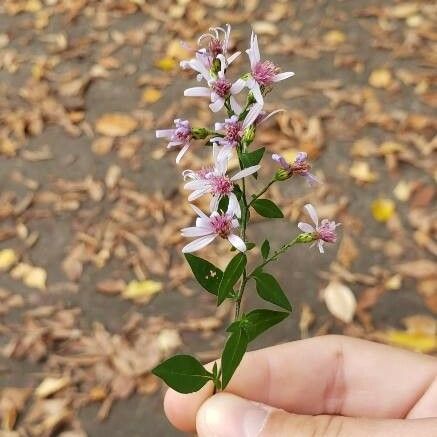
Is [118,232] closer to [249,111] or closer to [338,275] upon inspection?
[338,275]

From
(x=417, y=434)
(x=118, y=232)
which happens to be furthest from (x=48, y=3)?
(x=417, y=434)

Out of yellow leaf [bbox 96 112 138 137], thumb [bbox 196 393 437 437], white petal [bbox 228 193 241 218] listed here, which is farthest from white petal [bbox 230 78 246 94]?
yellow leaf [bbox 96 112 138 137]

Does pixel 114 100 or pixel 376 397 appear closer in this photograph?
pixel 376 397

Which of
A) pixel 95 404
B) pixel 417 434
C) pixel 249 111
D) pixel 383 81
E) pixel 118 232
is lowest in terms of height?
pixel 95 404

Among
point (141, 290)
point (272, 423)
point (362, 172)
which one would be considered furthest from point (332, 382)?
point (362, 172)

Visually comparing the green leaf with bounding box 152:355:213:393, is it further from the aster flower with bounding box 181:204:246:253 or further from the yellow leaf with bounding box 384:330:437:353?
the yellow leaf with bounding box 384:330:437:353
